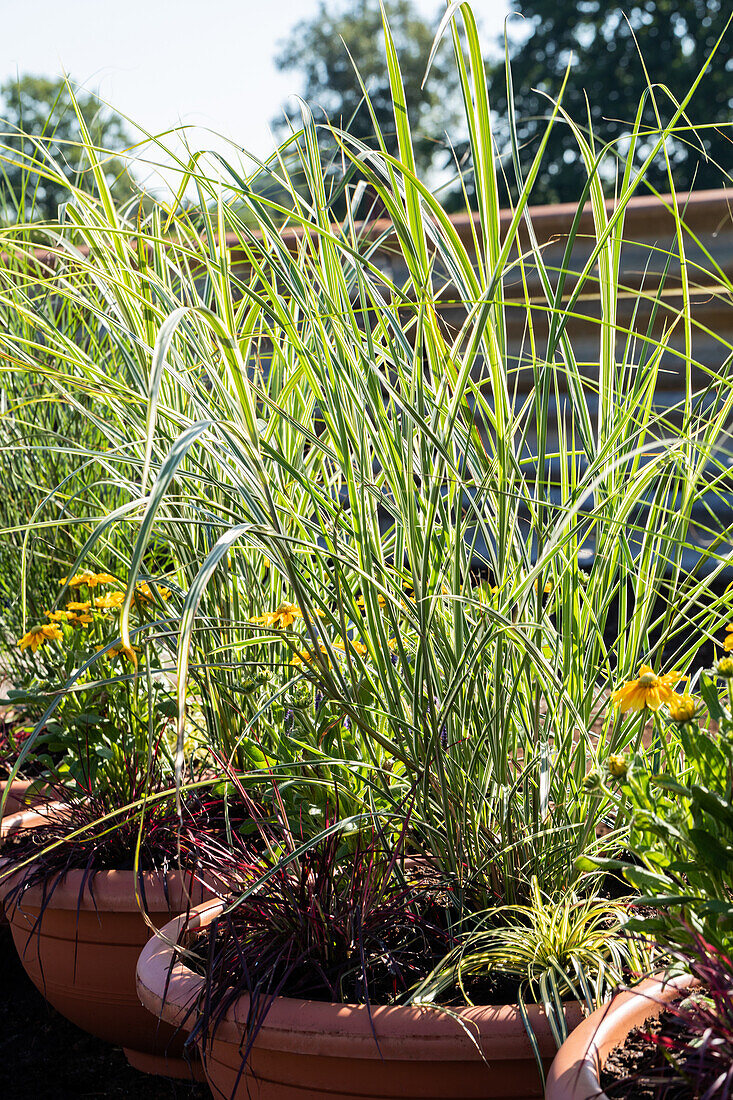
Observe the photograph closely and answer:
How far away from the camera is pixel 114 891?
1.27 m

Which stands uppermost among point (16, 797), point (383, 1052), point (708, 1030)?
point (708, 1030)

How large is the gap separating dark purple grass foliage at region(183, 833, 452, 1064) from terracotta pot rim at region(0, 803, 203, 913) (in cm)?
18

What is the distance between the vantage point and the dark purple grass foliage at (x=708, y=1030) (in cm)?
64

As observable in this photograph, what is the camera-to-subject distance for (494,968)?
96cm

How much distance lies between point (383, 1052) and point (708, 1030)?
38 cm

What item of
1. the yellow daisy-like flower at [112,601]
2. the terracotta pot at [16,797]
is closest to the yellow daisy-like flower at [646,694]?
the yellow daisy-like flower at [112,601]

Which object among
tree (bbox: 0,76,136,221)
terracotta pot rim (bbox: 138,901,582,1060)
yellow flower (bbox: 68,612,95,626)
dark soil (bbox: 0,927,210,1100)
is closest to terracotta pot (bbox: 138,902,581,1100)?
terracotta pot rim (bbox: 138,901,582,1060)

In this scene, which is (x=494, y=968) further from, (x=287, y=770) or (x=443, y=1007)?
(x=287, y=770)

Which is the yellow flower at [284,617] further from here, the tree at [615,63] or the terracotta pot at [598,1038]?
the tree at [615,63]

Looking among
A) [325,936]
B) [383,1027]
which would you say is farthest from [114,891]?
[383,1027]

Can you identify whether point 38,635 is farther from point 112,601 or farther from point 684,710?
point 684,710

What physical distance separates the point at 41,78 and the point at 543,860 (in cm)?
3392

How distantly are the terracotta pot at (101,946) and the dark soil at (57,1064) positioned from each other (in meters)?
0.06

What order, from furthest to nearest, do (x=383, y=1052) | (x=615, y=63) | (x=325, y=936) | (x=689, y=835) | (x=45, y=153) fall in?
1. (x=615, y=63)
2. (x=45, y=153)
3. (x=325, y=936)
4. (x=383, y=1052)
5. (x=689, y=835)
